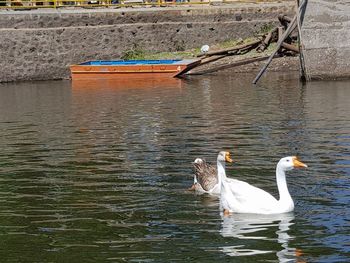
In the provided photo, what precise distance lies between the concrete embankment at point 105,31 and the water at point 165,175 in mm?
11863

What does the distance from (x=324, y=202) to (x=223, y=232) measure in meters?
2.23

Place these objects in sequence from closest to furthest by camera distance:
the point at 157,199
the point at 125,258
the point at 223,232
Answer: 1. the point at 125,258
2. the point at 223,232
3. the point at 157,199

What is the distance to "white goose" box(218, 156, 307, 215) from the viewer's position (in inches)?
570

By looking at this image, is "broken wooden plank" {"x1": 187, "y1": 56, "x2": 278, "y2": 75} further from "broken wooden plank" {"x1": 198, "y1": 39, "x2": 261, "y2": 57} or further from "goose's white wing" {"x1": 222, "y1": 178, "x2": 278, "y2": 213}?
"goose's white wing" {"x1": 222, "y1": 178, "x2": 278, "y2": 213}

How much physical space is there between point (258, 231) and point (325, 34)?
22.8 m

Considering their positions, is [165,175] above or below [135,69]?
below

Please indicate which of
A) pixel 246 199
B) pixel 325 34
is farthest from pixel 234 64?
pixel 246 199

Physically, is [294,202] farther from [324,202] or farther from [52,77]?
[52,77]

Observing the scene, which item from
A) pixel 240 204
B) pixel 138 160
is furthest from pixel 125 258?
pixel 138 160

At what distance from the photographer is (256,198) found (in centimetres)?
1455

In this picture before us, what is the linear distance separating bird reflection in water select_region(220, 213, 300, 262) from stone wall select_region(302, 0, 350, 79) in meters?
21.8

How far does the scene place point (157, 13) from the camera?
157ft

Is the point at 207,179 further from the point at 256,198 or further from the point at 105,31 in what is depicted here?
the point at 105,31

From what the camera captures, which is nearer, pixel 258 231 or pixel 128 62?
pixel 258 231
